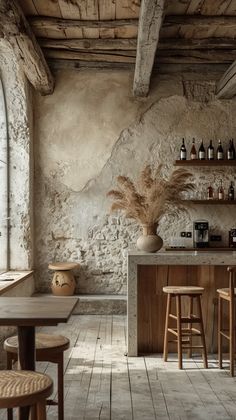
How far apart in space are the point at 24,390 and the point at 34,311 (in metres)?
0.65

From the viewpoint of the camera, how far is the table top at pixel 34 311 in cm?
269

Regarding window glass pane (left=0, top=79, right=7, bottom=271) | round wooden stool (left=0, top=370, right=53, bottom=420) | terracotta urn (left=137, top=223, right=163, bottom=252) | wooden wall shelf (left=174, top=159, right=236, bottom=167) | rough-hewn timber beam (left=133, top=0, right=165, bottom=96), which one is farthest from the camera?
wooden wall shelf (left=174, top=159, right=236, bottom=167)

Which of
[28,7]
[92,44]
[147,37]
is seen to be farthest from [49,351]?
[92,44]

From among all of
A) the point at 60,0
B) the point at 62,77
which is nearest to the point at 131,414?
the point at 60,0

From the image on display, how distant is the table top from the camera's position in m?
2.69

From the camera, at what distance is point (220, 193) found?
778cm

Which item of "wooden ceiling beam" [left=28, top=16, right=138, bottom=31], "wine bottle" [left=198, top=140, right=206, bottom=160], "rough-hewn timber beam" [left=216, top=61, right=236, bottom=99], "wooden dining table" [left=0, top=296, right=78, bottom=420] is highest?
"wooden ceiling beam" [left=28, top=16, right=138, bottom=31]

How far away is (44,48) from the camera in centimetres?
716

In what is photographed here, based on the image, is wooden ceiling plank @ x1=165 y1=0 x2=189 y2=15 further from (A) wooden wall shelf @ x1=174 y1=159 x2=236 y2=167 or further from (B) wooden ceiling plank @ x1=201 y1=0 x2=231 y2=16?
(A) wooden wall shelf @ x1=174 y1=159 x2=236 y2=167

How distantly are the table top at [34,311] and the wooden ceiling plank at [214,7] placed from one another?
11.8 ft

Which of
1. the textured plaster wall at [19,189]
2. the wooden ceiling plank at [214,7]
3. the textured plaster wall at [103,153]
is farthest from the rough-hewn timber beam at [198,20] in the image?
the textured plaster wall at [19,189]

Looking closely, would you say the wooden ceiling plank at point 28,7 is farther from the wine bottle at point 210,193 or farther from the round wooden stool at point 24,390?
the round wooden stool at point 24,390

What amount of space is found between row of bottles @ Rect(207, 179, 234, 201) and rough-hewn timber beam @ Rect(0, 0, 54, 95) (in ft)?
8.53

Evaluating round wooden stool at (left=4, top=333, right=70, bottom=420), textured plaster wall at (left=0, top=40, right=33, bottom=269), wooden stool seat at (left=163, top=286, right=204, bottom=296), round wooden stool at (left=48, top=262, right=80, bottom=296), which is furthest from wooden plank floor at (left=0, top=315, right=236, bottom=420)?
textured plaster wall at (left=0, top=40, right=33, bottom=269)
